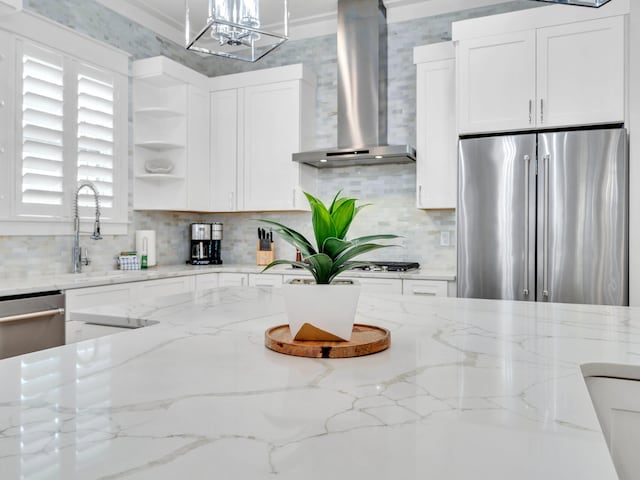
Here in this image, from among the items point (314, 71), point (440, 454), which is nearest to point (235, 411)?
point (440, 454)

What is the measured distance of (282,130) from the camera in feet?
14.1

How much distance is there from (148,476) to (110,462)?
0.07m

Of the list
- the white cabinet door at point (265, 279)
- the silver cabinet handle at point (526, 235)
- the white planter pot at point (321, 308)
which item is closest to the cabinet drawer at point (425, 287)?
the silver cabinet handle at point (526, 235)

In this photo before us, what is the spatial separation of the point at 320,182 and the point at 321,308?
348cm

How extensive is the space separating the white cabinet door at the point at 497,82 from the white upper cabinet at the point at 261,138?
1.42 metres

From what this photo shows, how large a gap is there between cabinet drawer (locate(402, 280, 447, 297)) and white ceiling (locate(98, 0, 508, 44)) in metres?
2.23

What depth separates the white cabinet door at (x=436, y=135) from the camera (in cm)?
369

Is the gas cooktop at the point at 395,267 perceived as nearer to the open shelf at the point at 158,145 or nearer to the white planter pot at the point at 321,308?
the open shelf at the point at 158,145

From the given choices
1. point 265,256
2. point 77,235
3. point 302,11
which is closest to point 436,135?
point 302,11

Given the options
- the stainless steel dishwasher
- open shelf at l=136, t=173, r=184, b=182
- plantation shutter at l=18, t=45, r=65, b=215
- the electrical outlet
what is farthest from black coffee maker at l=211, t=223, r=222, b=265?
the electrical outlet

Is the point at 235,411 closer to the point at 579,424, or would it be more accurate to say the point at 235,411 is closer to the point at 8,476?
the point at 8,476

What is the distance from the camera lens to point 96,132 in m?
3.75

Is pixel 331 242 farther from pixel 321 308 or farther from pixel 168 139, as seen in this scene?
pixel 168 139

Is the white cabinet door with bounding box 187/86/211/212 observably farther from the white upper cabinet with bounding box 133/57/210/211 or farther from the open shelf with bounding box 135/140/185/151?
the open shelf with bounding box 135/140/185/151
